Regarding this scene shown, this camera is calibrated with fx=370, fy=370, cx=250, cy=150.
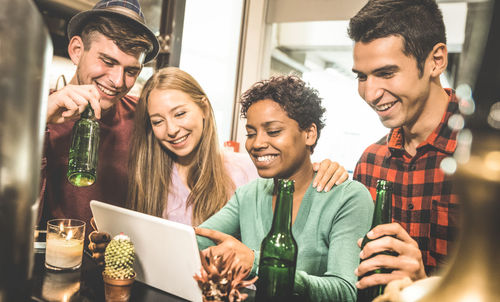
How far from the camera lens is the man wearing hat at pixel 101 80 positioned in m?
1.65

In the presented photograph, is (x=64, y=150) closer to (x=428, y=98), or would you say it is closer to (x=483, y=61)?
(x=428, y=98)

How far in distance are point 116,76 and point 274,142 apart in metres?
0.82

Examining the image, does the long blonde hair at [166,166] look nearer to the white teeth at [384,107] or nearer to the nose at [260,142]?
the nose at [260,142]

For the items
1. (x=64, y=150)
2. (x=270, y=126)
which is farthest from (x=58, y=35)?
(x=270, y=126)

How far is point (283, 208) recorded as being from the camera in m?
0.76

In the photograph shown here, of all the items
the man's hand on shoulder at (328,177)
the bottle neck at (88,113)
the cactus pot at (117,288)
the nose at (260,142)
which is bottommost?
the cactus pot at (117,288)

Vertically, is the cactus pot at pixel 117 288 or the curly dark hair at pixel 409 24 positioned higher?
the curly dark hair at pixel 409 24

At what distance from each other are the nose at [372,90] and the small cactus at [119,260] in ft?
3.33

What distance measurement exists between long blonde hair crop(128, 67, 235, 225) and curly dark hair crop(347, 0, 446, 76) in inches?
33.5

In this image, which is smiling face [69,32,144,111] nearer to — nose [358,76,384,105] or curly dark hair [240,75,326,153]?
curly dark hair [240,75,326,153]

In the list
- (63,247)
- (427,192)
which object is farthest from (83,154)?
(427,192)

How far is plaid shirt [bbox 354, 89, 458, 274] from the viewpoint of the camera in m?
1.35

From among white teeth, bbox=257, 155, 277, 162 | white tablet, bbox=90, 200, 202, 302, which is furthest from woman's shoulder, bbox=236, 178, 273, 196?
white tablet, bbox=90, 200, 202, 302

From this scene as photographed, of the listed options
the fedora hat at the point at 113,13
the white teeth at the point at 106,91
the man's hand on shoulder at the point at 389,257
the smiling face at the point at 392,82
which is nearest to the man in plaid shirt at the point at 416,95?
the smiling face at the point at 392,82
